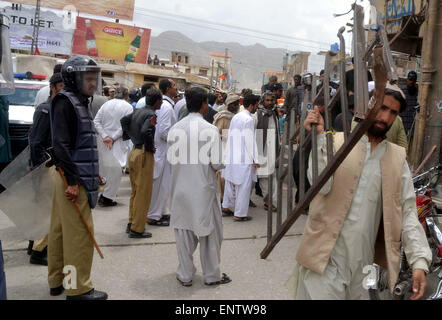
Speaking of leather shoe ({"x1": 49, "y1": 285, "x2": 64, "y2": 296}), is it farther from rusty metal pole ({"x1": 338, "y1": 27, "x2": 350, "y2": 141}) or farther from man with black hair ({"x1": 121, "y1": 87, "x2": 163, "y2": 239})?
rusty metal pole ({"x1": 338, "y1": 27, "x2": 350, "y2": 141})

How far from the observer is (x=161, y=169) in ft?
20.4

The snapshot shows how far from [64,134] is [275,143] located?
14.0ft

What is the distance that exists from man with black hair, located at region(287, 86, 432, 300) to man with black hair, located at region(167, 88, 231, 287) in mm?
1737

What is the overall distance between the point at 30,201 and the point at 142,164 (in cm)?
186

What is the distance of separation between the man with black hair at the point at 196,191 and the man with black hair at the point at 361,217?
1.74 meters


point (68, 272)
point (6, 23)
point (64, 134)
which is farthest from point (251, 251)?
point (6, 23)

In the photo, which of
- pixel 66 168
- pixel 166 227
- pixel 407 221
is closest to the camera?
pixel 407 221

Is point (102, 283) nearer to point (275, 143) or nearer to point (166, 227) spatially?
point (166, 227)

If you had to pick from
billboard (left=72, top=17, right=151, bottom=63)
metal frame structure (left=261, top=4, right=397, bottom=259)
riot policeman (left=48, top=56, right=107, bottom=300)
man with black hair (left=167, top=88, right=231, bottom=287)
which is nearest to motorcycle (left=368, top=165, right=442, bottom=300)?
metal frame structure (left=261, top=4, right=397, bottom=259)

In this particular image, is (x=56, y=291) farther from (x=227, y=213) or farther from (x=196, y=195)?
(x=227, y=213)

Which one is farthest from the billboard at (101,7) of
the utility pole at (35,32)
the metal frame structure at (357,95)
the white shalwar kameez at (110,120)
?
the metal frame structure at (357,95)

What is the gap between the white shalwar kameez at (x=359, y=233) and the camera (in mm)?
2320

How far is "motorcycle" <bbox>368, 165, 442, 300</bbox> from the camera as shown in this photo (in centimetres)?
321

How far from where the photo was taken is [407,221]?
7.61 ft
